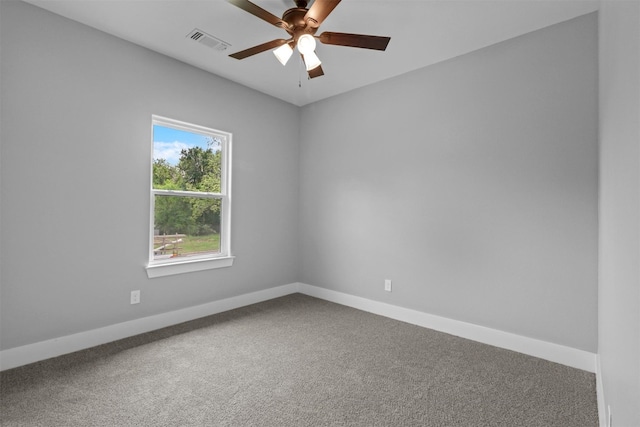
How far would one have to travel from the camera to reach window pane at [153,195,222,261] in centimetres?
323

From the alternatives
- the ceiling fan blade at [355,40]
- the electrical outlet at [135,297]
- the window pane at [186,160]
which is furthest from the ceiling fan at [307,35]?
the electrical outlet at [135,297]

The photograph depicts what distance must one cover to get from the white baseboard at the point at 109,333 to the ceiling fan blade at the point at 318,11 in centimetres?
296

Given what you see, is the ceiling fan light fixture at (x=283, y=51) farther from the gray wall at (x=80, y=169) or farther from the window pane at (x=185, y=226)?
the window pane at (x=185, y=226)

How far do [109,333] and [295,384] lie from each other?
5.98 feet

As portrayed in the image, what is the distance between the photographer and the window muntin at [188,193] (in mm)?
3223

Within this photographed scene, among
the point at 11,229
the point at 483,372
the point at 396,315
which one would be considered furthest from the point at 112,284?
the point at 483,372

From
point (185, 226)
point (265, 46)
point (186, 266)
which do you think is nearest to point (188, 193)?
point (185, 226)

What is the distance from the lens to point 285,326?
323 centimetres

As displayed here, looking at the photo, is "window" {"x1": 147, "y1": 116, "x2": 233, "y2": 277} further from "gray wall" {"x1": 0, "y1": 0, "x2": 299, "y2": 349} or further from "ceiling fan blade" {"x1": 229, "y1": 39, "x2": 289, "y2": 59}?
"ceiling fan blade" {"x1": 229, "y1": 39, "x2": 289, "y2": 59}

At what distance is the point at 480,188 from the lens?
296 cm

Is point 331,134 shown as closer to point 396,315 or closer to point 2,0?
point 396,315

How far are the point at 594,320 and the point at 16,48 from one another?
4.80 m

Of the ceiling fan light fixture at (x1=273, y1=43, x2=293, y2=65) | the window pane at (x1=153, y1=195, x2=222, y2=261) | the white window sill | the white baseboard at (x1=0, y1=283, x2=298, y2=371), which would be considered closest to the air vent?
the ceiling fan light fixture at (x1=273, y1=43, x2=293, y2=65)

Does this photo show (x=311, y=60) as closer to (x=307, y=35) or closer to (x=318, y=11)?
(x=307, y=35)
